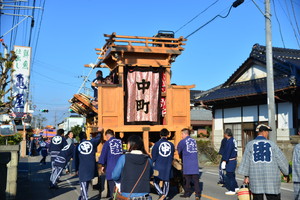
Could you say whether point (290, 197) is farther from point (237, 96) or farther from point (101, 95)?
point (237, 96)

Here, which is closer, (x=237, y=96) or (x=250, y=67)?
(x=237, y=96)

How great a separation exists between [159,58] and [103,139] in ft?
10.7

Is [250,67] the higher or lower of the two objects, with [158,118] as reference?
higher

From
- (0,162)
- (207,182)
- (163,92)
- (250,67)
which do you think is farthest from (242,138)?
(0,162)

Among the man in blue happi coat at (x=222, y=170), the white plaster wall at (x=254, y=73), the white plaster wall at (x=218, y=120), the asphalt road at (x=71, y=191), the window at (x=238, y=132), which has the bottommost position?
the asphalt road at (x=71, y=191)

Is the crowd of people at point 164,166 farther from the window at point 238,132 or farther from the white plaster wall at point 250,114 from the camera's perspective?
the window at point 238,132

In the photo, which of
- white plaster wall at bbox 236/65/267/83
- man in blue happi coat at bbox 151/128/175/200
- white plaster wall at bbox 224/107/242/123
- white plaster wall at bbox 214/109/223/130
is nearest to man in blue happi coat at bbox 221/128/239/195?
man in blue happi coat at bbox 151/128/175/200

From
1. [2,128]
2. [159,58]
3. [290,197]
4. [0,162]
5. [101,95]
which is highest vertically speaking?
[159,58]

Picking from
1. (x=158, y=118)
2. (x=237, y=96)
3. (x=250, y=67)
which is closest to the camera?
(x=158, y=118)

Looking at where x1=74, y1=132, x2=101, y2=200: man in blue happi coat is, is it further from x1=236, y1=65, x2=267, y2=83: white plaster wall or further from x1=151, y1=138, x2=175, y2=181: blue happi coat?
x1=236, y1=65, x2=267, y2=83: white plaster wall

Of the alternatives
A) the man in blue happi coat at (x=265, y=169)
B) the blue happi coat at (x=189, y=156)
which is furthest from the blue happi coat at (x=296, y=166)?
the blue happi coat at (x=189, y=156)

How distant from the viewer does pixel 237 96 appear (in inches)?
751

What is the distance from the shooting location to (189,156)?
8883 mm

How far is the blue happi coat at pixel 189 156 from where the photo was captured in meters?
8.81
